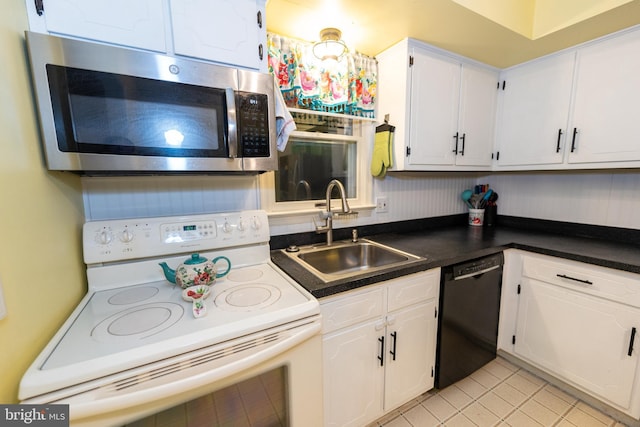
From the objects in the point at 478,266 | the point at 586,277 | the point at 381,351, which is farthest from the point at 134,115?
the point at 586,277

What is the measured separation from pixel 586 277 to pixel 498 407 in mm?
875

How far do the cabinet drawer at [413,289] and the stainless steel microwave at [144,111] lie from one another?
2.78 ft

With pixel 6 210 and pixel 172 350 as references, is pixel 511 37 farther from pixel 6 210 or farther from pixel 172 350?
pixel 6 210

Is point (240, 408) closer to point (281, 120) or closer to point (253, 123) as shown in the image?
point (253, 123)

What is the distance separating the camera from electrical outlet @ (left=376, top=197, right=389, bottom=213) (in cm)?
192

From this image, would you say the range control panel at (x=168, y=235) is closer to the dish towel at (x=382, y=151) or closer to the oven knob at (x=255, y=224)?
the oven knob at (x=255, y=224)

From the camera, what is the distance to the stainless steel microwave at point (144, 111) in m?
0.79

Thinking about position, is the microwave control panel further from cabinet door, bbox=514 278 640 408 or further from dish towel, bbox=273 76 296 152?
cabinet door, bbox=514 278 640 408

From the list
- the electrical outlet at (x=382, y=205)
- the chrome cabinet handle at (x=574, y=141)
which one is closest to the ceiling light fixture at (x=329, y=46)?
the electrical outlet at (x=382, y=205)

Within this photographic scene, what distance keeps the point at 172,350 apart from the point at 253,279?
476mm

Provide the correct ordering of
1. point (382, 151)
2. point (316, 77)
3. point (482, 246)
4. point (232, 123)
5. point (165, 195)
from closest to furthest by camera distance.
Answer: point (232, 123), point (165, 195), point (316, 77), point (482, 246), point (382, 151)

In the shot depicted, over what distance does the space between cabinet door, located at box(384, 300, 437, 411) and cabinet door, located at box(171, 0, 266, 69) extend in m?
1.37

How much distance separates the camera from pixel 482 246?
1.61 meters

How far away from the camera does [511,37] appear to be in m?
1.51
